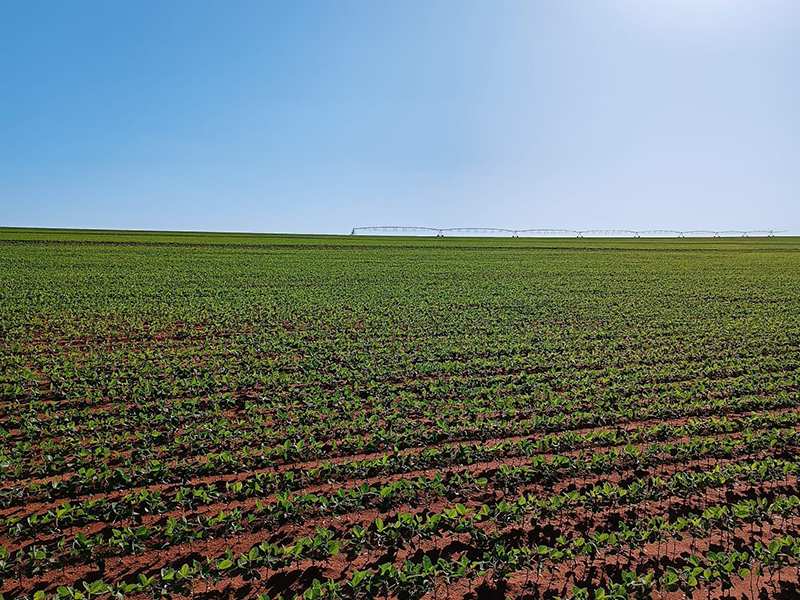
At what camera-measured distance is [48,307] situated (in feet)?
60.2

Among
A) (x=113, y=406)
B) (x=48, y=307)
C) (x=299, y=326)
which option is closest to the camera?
(x=113, y=406)

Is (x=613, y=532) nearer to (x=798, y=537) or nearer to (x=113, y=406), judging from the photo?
(x=798, y=537)

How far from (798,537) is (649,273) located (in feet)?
115

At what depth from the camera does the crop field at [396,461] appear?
15.5 feet

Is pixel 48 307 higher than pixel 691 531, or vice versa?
pixel 48 307

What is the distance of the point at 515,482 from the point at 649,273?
116ft

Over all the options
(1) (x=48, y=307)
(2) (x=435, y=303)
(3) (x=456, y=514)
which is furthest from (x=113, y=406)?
(2) (x=435, y=303)

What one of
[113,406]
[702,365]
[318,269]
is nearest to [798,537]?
[702,365]

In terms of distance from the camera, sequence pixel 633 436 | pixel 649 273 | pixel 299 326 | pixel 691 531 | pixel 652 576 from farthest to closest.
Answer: pixel 649 273
pixel 299 326
pixel 633 436
pixel 691 531
pixel 652 576

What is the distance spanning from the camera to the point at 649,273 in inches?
1462

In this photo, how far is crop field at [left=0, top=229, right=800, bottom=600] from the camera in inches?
187

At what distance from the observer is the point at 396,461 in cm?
677

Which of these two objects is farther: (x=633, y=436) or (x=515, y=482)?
(x=633, y=436)

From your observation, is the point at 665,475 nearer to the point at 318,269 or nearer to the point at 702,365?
the point at 702,365
